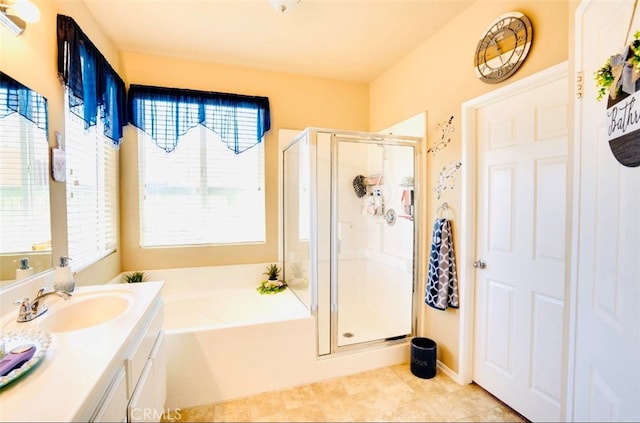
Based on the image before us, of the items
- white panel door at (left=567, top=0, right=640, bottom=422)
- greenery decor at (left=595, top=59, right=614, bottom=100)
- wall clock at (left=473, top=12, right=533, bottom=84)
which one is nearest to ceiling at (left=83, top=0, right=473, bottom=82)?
wall clock at (left=473, top=12, right=533, bottom=84)

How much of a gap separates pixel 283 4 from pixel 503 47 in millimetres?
1467

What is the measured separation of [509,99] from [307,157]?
1.48 m

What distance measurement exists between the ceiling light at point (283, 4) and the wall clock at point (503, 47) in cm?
130

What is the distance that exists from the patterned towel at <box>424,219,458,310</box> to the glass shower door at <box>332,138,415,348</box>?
14.7 inches

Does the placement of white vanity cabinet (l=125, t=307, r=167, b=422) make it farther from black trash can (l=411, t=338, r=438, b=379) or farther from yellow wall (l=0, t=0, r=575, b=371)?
black trash can (l=411, t=338, r=438, b=379)

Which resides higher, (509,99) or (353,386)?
(509,99)

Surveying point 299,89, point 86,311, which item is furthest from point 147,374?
point 299,89

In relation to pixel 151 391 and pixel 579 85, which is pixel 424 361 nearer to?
pixel 151 391

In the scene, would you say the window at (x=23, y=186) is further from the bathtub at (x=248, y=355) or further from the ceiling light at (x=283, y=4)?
the ceiling light at (x=283, y=4)

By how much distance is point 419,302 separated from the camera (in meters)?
2.60

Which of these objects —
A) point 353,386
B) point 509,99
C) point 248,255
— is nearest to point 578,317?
point 509,99

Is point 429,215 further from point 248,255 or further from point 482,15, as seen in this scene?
point 248,255

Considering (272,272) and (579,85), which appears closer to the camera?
(579,85)

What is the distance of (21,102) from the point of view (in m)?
1.35
